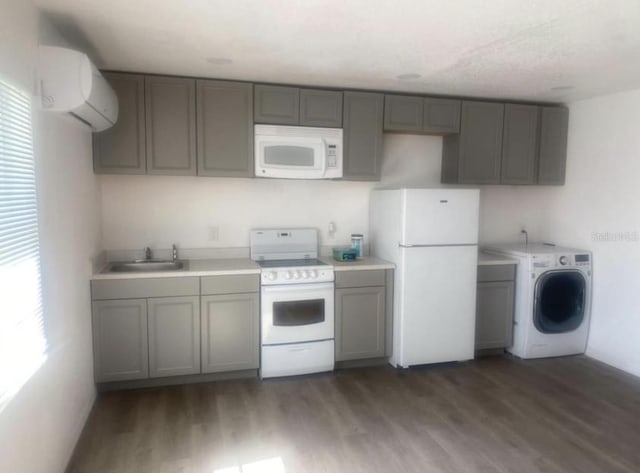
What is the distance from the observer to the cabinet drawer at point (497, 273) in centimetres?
388

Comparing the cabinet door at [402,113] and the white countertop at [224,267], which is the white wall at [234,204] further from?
the cabinet door at [402,113]

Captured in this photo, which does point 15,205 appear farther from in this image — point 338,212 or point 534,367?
point 534,367

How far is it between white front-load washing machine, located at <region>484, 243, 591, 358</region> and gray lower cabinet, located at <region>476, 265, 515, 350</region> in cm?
7

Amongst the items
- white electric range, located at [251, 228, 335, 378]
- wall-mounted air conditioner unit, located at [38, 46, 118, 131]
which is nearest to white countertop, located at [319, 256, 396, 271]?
white electric range, located at [251, 228, 335, 378]

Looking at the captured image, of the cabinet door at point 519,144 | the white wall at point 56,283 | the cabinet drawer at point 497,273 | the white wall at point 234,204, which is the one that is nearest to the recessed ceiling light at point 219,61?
the white wall at point 56,283

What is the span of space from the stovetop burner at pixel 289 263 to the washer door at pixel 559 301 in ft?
6.32

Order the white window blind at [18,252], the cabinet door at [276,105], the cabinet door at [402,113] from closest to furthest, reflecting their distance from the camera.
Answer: the white window blind at [18,252] < the cabinet door at [276,105] < the cabinet door at [402,113]

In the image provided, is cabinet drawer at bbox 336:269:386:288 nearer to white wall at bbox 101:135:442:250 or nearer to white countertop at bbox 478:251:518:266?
white wall at bbox 101:135:442:250

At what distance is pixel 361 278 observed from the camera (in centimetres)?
359

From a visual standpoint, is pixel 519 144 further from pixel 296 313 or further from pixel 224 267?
pixel 224 267

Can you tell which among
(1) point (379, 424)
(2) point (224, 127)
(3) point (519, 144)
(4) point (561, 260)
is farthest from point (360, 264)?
(3) point (519, 144)

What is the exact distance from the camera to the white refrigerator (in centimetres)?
352

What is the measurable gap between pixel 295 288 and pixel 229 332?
1.96ft

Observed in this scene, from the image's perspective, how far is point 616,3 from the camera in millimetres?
1972
